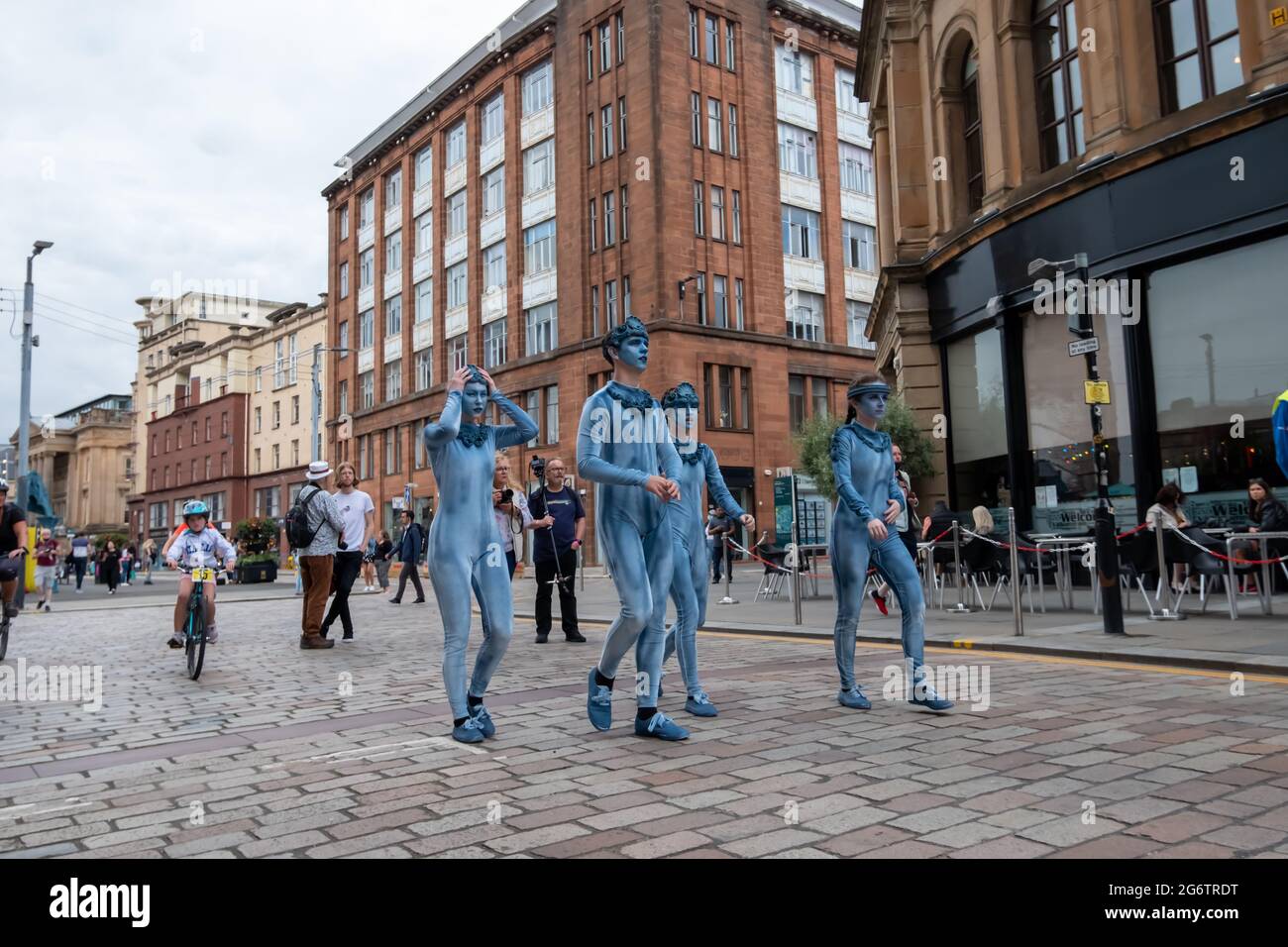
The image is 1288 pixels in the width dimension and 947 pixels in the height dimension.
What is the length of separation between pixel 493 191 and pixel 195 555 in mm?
38753

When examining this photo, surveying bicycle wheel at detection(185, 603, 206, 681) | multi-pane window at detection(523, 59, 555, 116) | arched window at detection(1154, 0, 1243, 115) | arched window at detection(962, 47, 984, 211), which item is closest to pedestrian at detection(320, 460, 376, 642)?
bicycle wheel at detection(185, 603, 206, 681)

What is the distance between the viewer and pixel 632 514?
17.7ft

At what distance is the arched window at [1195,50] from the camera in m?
14.2

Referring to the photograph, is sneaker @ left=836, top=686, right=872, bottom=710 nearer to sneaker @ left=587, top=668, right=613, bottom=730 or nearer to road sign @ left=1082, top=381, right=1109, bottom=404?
sneaker @ left=587, top=668, right=613, bottom=730

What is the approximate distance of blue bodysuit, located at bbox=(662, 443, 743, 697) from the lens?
6.21m

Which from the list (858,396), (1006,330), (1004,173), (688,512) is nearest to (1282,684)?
(858,396)

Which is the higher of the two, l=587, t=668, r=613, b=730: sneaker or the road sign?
the road sign

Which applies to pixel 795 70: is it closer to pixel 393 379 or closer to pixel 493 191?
pixel 493 191

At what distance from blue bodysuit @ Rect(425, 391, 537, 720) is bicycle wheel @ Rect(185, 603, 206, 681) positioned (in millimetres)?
4301

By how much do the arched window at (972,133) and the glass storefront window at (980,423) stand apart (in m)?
3.00

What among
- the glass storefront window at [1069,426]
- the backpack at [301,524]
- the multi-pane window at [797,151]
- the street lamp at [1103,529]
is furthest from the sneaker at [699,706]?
the multi-pane window at [797,151]

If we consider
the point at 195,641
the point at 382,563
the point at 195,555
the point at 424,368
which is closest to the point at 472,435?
the point at 195,641

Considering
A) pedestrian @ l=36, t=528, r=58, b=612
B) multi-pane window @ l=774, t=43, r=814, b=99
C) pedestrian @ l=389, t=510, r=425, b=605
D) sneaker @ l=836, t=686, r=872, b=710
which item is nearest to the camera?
sneaker @ l=836, t=686, r=872, b=710

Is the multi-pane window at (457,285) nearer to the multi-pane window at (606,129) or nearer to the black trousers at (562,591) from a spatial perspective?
the multi-pane window at (606,129)
